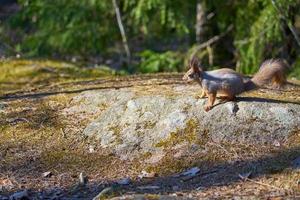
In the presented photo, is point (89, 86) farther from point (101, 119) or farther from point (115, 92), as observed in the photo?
point (101, 119)

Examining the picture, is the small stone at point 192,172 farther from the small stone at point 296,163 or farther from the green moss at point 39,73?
the green moss at point 39,73

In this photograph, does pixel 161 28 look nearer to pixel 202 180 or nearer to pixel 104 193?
pixel 202 180

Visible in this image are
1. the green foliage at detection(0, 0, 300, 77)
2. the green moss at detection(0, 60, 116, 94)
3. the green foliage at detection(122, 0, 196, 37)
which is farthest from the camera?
the green foliage at detection(122, 0, 196, 37)

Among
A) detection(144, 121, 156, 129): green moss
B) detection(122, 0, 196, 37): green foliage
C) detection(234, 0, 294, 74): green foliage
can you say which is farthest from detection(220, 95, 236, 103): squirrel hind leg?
detection(122, 0, 196, 37): green foliage

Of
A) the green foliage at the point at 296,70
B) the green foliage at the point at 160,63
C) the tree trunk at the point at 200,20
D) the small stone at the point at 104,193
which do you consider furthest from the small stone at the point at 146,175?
the tree trunk at the point at 200,20

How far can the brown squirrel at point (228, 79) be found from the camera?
4266 millimetres

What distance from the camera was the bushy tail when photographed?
4.35 metres

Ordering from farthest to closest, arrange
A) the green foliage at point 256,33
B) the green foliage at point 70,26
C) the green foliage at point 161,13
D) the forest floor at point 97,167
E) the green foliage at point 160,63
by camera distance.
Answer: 1. the green foliage at point 70,26
2. the green foliage at point 160,63
3. the green foliage at point 161,13
4. the green foliage at point 256,33
5. the forest floor at point 97,167

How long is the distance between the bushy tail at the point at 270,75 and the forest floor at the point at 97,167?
44 centimetres

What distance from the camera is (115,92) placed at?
5.11 m

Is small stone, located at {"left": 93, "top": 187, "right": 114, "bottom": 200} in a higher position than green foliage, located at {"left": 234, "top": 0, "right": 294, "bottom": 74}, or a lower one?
lower

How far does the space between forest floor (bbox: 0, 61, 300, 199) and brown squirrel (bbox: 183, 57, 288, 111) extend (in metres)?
0.39

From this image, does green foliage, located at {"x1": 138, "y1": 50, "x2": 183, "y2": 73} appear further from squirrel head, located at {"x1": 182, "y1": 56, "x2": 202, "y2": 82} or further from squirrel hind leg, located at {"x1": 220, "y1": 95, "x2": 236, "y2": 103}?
squirrel head, located at {"x1": 182, "y1": 56, "x2": 202, "y2": 82}

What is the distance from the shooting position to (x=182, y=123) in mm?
4367
